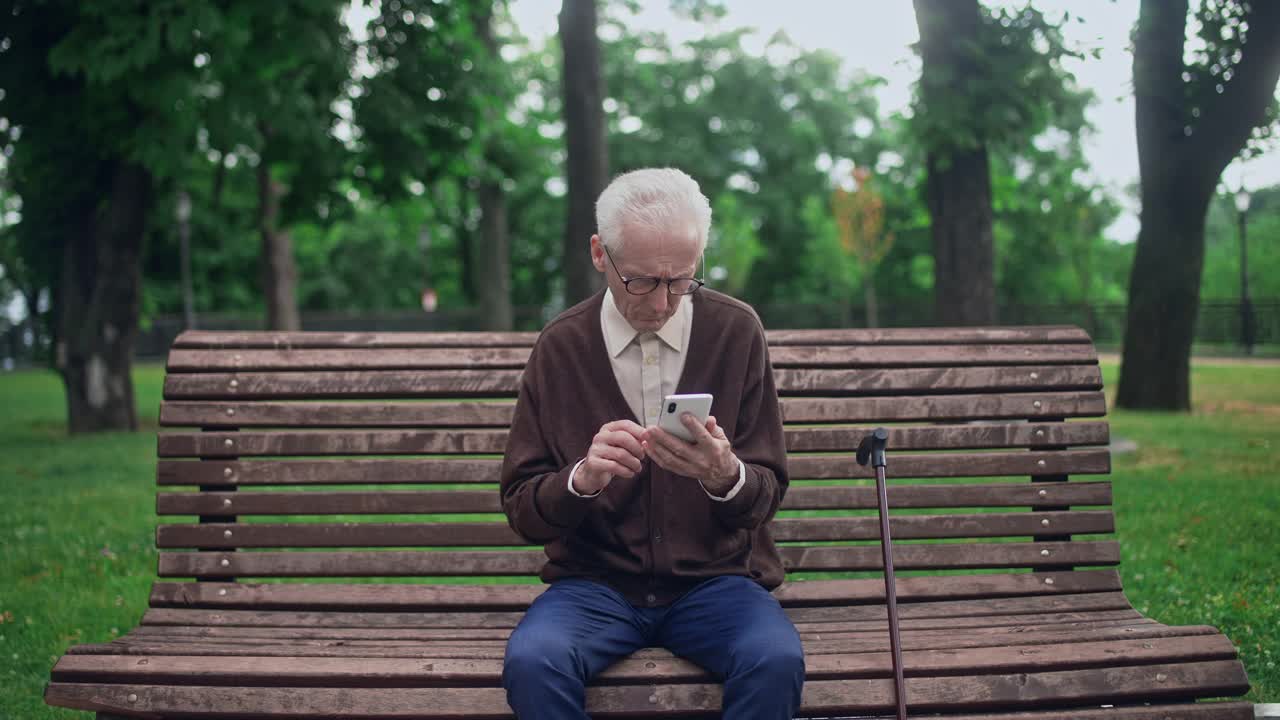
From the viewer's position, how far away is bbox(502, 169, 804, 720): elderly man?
8.95 feet

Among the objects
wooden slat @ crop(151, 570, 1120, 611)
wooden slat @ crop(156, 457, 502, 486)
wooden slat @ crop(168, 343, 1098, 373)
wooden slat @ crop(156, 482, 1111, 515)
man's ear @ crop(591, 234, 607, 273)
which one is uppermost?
man's ear @ crop(591, 234, 607, 273)

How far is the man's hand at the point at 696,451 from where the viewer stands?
2.63 m

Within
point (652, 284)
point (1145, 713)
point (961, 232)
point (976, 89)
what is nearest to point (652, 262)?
point (652, 284)

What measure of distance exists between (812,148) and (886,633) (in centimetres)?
3849

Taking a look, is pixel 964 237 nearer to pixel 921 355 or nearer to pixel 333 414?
pixel 921 355

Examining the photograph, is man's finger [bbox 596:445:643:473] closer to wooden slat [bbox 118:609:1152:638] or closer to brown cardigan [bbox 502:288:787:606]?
brown cardigan [bbox 502:288:787:606]

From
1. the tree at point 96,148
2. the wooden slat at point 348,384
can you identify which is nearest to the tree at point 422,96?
the tree at point 96,148

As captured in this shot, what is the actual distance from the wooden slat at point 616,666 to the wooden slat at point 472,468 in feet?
2.25

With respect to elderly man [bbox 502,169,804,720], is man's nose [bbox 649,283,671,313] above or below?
above

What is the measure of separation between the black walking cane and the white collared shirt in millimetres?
494

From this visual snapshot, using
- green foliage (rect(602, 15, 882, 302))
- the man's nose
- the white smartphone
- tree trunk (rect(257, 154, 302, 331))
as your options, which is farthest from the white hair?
green foliage (rect(602, 15, 882, 302))

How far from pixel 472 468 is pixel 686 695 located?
1101 mm

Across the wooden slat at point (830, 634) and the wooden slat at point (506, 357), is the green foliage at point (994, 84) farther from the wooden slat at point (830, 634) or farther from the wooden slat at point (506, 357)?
the wooden slat at point (830, 634)

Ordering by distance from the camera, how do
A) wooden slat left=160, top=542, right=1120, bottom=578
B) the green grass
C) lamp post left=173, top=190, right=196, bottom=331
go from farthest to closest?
lamp post left=173, top=190, right=196, bottom=331, the green grass, wooden slat left=160, top=542, right=1120, bottom=578
